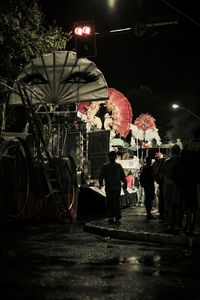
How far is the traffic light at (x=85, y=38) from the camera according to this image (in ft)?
46.2

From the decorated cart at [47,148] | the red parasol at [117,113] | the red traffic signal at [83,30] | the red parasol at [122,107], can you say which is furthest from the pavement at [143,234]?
the red parasol at [122,107]

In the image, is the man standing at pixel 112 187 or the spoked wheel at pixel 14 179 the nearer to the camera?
the spoked wheel at pixel 14 179

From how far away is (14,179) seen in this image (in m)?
12.0

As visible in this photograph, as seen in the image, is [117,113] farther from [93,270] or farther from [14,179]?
[93,270]

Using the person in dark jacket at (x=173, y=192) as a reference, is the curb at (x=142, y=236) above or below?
below

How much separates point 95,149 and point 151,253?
35.7 feet

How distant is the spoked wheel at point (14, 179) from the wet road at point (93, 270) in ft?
7.50

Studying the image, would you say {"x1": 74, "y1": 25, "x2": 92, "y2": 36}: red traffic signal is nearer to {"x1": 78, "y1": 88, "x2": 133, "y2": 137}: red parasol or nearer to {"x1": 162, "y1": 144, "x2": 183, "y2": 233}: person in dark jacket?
{"x1": 162, "y1": 144, "x2": 183, "y2": 233}: person in dark jacket

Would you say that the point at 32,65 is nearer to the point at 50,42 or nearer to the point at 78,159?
the point at 78,159

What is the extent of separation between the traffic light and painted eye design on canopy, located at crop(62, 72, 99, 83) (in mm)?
2041

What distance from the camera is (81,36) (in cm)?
1412

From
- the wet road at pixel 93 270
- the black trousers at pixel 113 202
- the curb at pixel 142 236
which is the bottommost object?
the wet road at pixel 93 270

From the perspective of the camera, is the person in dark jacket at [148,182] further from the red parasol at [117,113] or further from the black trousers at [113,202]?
the red parasol at [117,113]

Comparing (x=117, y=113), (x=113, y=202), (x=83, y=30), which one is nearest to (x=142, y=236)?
(x=113, y=202)
